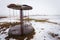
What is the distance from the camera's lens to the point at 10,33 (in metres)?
1.28

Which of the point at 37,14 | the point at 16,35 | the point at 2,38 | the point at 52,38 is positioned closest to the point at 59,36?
the point at 52,38

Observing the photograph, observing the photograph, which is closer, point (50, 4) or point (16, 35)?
point (16, 35)

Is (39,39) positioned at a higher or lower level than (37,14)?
lower

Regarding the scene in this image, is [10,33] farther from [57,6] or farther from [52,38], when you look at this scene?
[57,6]

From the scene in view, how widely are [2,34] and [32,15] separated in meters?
1.17

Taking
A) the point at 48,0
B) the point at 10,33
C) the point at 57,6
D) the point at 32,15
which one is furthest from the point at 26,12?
the point at 10,33

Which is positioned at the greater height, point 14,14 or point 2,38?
point 14,14

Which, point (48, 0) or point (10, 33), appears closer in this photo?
point (10, 33)

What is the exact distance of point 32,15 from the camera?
2338 mm

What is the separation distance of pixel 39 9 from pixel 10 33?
4.14ft

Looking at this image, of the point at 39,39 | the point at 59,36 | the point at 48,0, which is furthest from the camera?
the point at 48,0

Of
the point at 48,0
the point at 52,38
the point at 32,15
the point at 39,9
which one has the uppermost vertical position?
the point at 48,0

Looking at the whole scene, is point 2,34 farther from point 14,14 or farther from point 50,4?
point 50,4

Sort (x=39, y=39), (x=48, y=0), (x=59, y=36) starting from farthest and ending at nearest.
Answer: (x=48, y=0), (x=59, y=36), (x=39, y=39)
